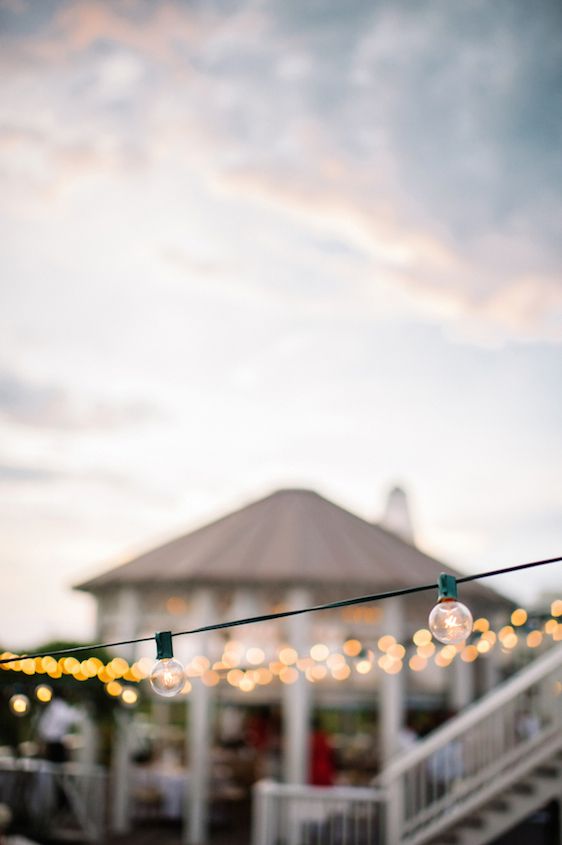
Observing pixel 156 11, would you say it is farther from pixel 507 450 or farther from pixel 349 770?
pixel 349 770

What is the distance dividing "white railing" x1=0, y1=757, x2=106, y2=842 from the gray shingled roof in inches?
120

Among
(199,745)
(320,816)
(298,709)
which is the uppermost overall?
(298,709)

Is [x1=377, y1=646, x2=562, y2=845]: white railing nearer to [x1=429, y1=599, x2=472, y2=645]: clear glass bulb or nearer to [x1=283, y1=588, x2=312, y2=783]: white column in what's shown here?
[x1=283, y1=588, x2=312, y2=783]: white column

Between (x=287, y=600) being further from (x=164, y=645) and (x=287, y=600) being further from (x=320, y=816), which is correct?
(x=164, y=645)

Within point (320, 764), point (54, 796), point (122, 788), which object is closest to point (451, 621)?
point (320, 764)

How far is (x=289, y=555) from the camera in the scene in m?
15.2

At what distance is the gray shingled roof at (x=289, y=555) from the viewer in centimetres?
1467

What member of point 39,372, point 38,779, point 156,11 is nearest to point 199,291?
point 39,372

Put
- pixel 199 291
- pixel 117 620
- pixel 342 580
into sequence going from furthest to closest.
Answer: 1. pixel 199 291
2. pixel 117 620
3. pixel 342 580

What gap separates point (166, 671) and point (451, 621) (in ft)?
4.95

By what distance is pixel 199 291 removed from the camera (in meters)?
16.7

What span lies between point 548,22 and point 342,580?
960 cm

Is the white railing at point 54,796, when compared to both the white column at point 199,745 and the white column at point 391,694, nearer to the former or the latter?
the white column at point 199,745

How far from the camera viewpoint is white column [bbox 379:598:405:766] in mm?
14273
